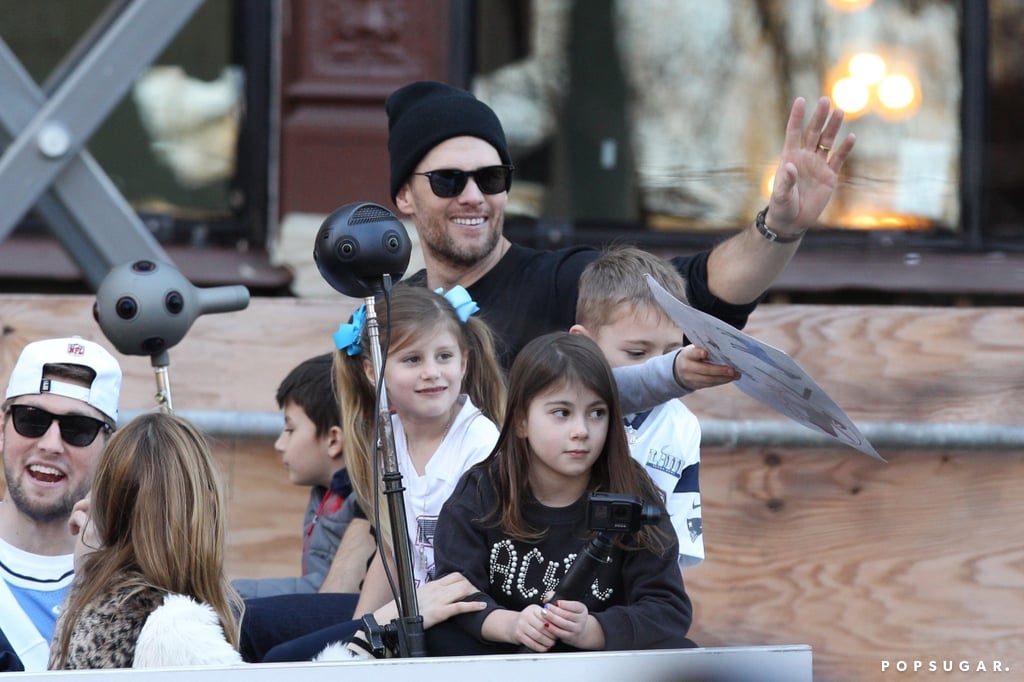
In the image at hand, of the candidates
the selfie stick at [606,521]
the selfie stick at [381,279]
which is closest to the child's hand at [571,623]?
the selfie stick at [606,521]

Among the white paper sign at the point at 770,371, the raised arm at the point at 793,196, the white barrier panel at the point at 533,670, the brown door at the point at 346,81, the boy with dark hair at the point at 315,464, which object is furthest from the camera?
the brown door at the point at 346,81

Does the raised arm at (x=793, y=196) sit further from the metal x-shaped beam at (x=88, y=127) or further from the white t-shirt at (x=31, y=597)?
the metal x-shaped beam at (x=88, y=127)

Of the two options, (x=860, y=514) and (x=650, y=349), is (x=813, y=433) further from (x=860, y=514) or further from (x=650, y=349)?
(x=650, y=349)

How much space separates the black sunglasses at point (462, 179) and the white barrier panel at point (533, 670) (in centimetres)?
166

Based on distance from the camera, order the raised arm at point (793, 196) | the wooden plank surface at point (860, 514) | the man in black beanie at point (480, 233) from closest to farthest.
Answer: the raised arm at point (793, 196)
the man in black beanie at point (480, 233)
the wooden plank surface at point (860, 514)

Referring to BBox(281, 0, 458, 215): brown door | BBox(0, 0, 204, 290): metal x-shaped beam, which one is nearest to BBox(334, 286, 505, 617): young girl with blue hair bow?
BBox(0, 0, 204, 290): metal x-shaped beam

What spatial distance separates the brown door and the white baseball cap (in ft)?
7.81

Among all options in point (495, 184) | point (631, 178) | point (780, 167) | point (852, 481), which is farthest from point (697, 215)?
point (780, 167)

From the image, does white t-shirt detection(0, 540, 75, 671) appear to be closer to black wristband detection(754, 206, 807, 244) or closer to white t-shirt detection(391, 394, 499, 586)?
white t-shirt detection(391, 394, 499, 586)

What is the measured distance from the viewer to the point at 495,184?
155 inches

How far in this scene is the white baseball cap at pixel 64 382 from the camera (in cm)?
362

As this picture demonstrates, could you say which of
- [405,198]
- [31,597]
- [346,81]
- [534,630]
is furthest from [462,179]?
[346,81]

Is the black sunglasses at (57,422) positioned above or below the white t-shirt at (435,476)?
above

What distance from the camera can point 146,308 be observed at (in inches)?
135
